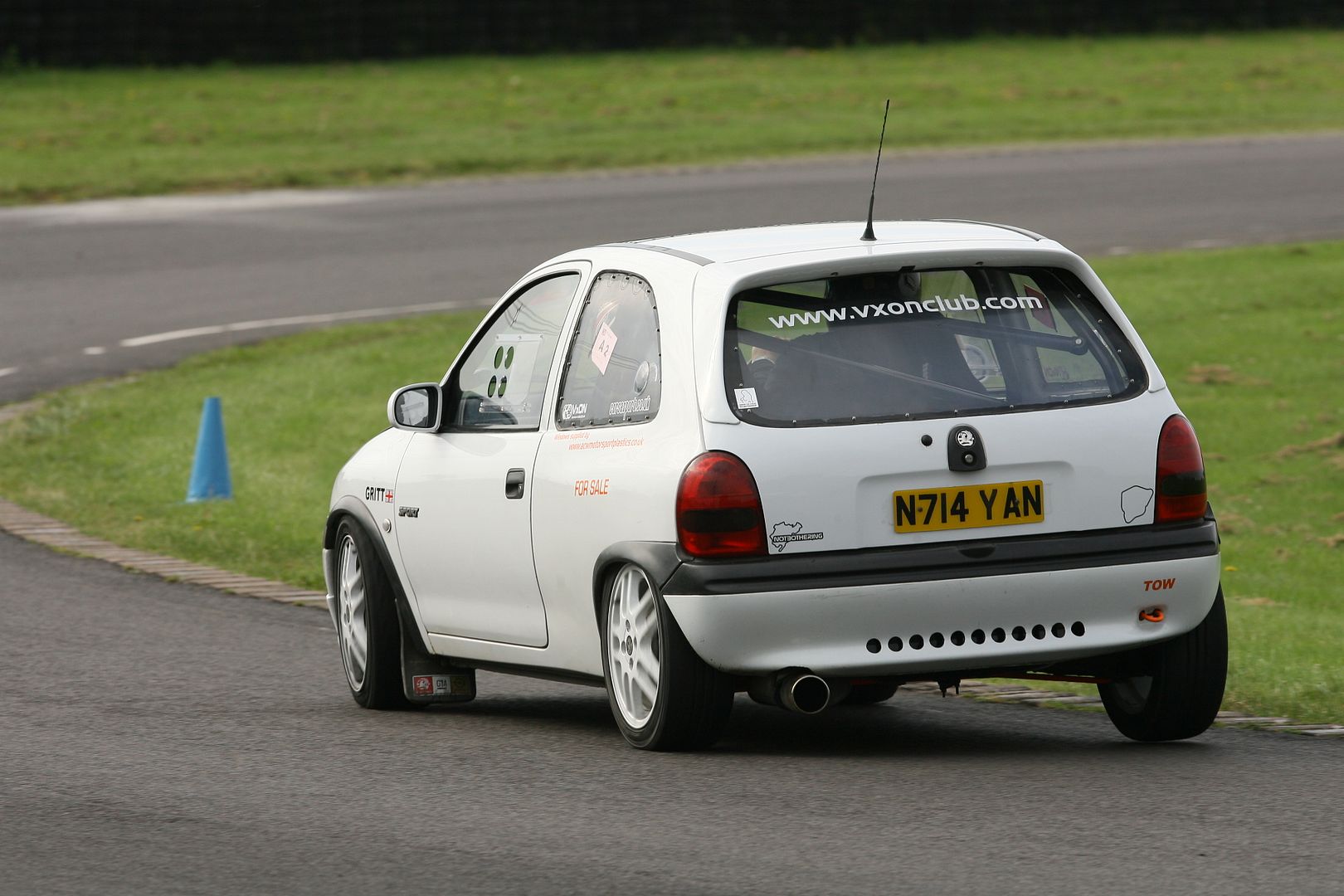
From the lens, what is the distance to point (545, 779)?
6.43 metres

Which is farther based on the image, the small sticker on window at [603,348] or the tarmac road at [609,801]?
the small sticker on window at [603,348]

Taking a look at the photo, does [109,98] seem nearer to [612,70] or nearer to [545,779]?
[612,70]

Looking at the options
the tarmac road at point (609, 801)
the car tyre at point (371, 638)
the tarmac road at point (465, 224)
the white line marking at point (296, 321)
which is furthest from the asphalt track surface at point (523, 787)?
the tarmac road at point (465, 224)

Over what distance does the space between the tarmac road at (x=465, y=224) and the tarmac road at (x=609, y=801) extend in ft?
31.6

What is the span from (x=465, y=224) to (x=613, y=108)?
42.4ft

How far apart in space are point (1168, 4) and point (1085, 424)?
1677 inches

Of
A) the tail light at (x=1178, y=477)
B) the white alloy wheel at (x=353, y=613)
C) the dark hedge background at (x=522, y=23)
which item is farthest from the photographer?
the dark hedge background at (x=522, y=23)

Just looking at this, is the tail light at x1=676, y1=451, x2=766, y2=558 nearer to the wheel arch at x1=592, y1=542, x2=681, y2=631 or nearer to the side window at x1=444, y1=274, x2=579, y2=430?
the wheel arch at x1=592, y1=542, x2=681, y2=631

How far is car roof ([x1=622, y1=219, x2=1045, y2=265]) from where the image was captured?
6.98 m

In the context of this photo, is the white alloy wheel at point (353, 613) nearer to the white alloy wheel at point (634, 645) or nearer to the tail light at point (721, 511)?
the white alloy wheel at point (634, 645)

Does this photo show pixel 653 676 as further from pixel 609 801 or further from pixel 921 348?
pixel 921 348

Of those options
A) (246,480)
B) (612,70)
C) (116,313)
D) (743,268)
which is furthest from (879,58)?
(743,268)

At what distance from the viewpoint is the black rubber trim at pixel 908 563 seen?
21.0 ft

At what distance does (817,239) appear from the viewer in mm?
7137
